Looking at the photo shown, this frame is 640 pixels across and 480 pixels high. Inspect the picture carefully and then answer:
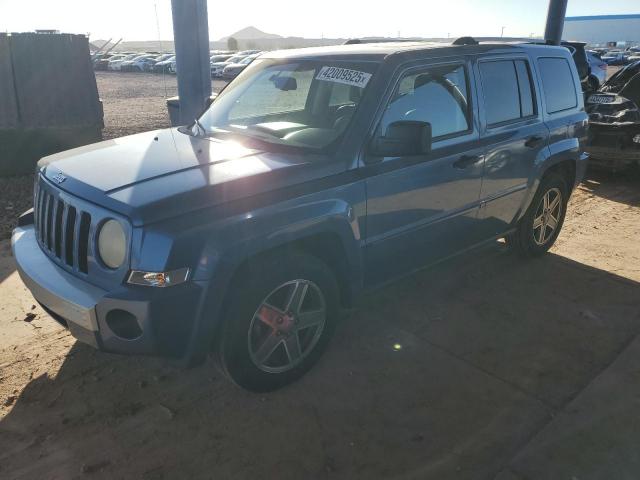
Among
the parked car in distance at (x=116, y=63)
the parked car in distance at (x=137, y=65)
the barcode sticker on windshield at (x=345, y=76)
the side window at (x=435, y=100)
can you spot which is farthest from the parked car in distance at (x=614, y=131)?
the parked car in distance at (x=116, y=63)

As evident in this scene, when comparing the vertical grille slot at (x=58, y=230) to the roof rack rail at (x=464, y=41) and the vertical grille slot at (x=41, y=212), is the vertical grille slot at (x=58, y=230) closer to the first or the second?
the vertical grille slot at (x=41, y=212)

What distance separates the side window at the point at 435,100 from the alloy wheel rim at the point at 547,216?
1626 millimetres

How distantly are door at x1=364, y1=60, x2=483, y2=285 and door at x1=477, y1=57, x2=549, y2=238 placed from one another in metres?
0.17

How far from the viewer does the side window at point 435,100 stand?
11.2 ft

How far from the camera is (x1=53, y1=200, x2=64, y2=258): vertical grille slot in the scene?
287 centimetres

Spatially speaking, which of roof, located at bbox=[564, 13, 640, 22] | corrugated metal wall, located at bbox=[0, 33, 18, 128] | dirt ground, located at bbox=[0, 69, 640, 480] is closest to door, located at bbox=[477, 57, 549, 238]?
dirt ground, located at bbox=[0, 69, 640, 480]

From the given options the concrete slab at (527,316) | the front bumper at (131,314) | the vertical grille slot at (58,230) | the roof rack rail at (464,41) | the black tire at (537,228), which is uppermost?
the roof rack rail at (464,41)

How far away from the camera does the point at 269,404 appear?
3100mm

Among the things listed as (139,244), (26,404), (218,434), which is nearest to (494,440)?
(218,434)

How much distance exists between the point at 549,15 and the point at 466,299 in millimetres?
9366

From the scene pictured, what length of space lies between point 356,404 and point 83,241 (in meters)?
1.75

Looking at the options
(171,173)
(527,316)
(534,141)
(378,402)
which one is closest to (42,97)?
(171,173)

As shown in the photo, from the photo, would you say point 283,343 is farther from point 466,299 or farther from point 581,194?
point 581,194

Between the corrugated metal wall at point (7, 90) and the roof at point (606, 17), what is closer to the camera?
the corrugated metal wall at point (7, 90)
